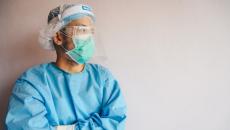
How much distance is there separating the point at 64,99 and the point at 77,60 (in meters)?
0.19

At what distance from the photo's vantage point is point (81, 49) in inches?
53.0

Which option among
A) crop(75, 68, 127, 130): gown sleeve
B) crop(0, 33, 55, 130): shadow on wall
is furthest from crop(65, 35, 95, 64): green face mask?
crop(0, 33, 55, 130): shadow on wall

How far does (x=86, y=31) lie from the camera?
4.45 ft

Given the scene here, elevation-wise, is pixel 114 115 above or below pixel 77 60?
below

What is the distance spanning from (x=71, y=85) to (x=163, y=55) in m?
0.57

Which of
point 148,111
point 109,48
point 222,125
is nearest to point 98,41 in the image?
point 109,48

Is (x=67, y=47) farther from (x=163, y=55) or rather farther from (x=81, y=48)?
(x=163, y=55)

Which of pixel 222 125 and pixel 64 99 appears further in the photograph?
pixel 222 125

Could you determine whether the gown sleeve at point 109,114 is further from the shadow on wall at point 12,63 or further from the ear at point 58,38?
the shadow on wall at point 12,63

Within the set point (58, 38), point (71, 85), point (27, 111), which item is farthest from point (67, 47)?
point (27, 111)

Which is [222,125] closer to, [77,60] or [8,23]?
[77,60]

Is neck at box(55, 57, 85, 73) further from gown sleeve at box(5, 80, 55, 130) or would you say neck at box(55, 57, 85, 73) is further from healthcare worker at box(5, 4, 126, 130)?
gown sleeve at box(5, 80, 55, 130)

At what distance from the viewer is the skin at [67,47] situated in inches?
53.2

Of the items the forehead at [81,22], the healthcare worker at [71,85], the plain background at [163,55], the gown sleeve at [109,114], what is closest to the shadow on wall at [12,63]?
the plain background at [163,55]
